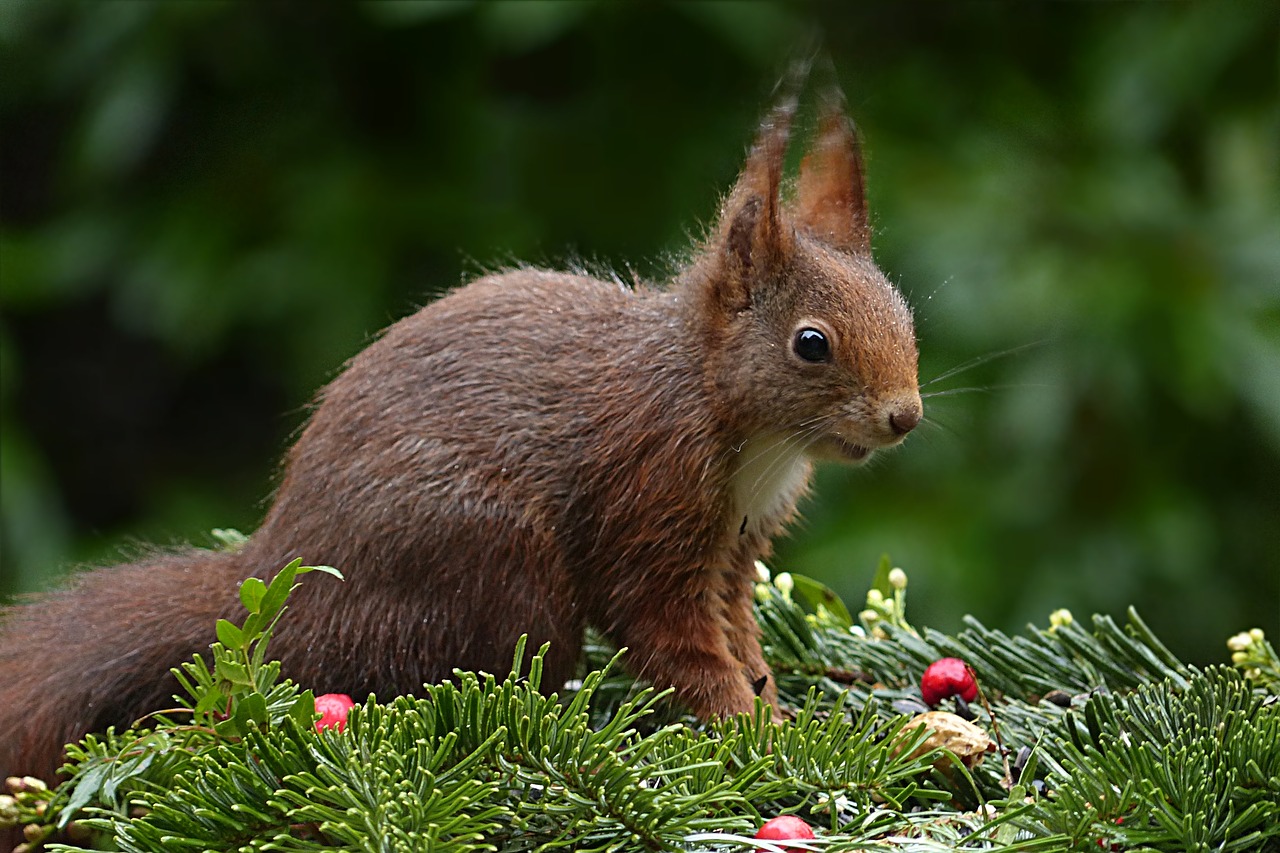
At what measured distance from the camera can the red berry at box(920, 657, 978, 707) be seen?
5.45 feet

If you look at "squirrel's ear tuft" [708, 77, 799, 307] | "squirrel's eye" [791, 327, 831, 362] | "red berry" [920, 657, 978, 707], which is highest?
"squirrel's ear tuft" [708, 77, 799, 307]

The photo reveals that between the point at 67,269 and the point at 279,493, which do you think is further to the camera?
the point at 67,269

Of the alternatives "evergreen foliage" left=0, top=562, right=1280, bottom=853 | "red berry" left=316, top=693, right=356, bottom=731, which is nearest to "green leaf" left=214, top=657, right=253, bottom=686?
"evergreen foliage" left=0, top=562, right=1280, bottom=853

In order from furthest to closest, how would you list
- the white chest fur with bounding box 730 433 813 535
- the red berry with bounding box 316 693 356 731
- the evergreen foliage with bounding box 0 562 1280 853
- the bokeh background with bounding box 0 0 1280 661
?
the bokeh background with bounding box 0 0 1280 661 → the white chest fur with bounding box 730 433 813 535 → the red berry with bounding box 316 693 356 731 → the evergreen foliage with bounding box 0 562 1280 853

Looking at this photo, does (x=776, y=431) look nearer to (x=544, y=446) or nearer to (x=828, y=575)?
(x=544, y=446)

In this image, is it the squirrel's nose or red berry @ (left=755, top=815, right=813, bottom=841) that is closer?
red berry @ (left=755, top=815, right=813, bottom=841)

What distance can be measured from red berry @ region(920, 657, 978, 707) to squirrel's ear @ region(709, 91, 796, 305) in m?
0.45

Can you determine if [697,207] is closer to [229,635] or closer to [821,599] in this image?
[821,599]

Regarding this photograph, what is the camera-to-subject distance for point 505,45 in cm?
349

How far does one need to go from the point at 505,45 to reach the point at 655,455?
2.01m

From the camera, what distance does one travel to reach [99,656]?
1648 millimetres

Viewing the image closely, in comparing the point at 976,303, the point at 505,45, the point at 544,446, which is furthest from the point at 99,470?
the point at 544,446

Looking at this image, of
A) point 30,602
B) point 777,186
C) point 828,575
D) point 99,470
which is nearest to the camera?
point 777,186

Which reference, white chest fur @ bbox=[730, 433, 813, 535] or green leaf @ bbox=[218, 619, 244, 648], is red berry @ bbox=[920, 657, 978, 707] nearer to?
white chest fur @ bbox=[730, 433, 813, 535]
